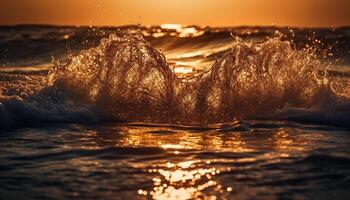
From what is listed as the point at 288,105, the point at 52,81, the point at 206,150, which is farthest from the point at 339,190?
the point at 52,81

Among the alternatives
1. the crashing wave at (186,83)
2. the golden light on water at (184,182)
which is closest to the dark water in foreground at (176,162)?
the golden light on water at (184,182)

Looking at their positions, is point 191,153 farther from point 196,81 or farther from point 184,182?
point 196,81

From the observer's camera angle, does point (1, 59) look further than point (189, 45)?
No

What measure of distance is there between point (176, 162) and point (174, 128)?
1.72 metres

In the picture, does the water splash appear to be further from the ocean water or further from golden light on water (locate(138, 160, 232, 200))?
golden light on water (locate(138, 160, 232, 200))

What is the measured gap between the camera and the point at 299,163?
17.7 feet

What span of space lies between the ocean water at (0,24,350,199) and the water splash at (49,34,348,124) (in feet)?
0.04

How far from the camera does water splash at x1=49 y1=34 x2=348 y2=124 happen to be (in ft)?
27.2

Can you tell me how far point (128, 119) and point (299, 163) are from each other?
2924 mm

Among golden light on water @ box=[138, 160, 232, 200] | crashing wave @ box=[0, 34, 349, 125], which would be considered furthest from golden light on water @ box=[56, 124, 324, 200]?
crashing wave @ box=[0, 34, 349, 125]

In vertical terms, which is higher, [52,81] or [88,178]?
[52,81]

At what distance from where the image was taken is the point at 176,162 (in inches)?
216

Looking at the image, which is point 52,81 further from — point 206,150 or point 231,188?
point 231,188

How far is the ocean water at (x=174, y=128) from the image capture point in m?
4.87
